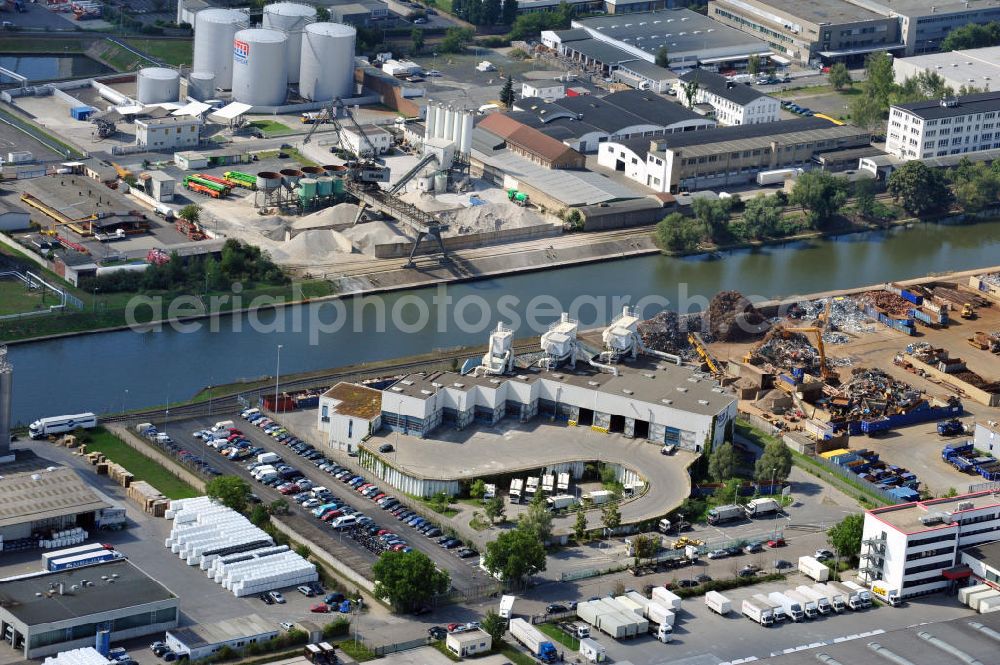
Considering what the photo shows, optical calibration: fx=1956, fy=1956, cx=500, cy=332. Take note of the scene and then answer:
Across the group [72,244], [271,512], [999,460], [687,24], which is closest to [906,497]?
[999,460]

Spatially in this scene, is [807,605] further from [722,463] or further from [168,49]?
[168,49]

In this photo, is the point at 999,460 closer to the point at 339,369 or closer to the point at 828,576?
the point at 828,576

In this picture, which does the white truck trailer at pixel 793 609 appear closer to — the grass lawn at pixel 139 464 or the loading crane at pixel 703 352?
the loading crane at pixel 703 352

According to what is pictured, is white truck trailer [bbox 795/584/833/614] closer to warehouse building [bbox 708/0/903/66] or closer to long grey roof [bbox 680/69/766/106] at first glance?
long grey roof [bbox 680/69/766/106]

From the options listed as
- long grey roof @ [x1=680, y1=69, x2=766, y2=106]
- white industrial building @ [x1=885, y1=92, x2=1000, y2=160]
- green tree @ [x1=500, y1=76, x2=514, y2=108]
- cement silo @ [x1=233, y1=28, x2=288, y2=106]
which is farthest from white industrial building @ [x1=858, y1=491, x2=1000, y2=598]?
cement silo @ [x1=233, y1=28, x2=288, y2=106]

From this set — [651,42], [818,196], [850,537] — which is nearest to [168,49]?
[651,42]

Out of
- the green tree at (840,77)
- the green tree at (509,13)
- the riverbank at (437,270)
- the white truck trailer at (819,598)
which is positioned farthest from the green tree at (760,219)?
the white truck trailer at (819,598)
